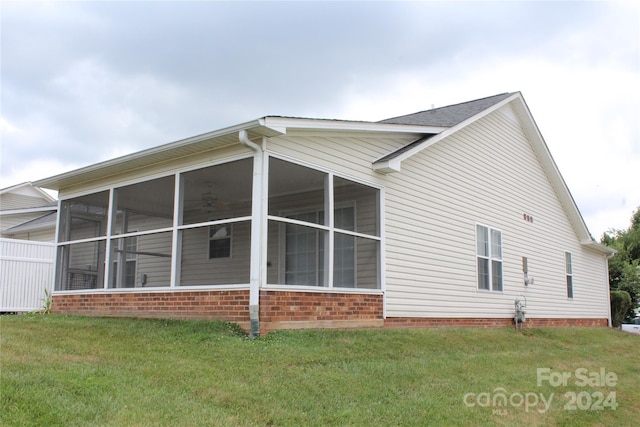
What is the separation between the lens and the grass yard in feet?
17.5

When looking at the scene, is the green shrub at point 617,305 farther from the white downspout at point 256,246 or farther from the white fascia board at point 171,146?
the white fascia board at point 171,146

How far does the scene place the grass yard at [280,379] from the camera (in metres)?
5.32

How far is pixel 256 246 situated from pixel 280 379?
2.35 metres

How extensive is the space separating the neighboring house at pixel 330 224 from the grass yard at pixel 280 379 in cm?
71

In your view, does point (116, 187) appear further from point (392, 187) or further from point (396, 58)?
point (396, 58)

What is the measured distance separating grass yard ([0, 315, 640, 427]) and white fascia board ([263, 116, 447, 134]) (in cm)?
301

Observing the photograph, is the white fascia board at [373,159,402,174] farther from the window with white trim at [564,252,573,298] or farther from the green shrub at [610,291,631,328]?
the green shrub at [610,291,631,328]

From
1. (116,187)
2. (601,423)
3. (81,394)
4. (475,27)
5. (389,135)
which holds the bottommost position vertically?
(601,423)

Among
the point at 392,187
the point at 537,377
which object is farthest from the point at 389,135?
the point at 537,377

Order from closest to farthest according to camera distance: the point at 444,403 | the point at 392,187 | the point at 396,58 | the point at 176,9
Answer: the point at 444,403, the point at 392,187, the point at 176,9, the point at 396,58

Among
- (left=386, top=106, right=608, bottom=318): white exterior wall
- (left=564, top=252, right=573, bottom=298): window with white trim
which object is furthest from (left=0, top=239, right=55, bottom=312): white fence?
(left=564, top=252, right=573, bottom=298): window with white trim

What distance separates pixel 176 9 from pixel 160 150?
3.93 meters

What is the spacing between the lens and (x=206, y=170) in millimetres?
10008

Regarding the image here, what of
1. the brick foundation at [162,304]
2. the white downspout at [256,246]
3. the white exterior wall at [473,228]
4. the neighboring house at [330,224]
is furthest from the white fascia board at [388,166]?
the brick foundation at [162,304]
